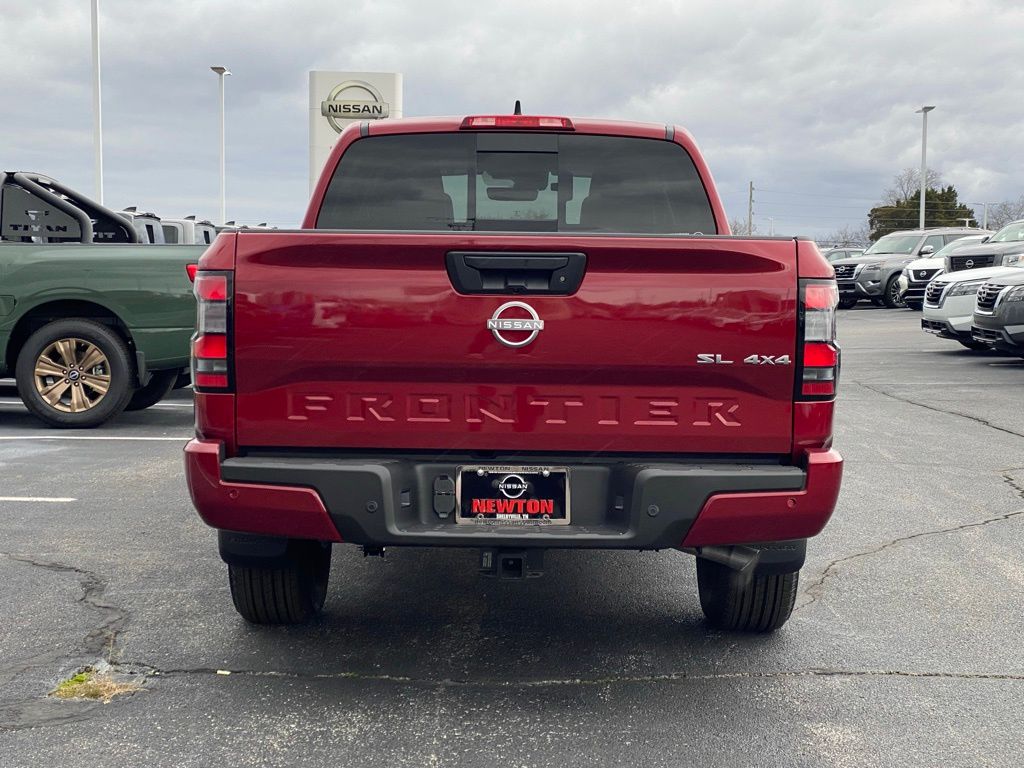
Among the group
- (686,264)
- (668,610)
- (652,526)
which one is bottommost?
(668,610)

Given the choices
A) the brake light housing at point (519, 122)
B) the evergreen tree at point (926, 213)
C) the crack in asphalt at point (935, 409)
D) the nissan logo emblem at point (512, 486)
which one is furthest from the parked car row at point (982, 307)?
the evergreen tree at point (926, 213)

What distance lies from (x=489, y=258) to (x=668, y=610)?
1906 mm

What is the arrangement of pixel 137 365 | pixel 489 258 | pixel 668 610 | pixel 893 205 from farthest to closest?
1. pixel 893 205
2. pixel 137 365
3. pixel 668 610
4. pixel 489 258

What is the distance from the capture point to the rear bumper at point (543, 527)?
3.49m

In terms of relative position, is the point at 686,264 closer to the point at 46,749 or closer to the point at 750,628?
the point at 750,628

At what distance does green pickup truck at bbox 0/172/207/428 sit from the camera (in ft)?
30.6

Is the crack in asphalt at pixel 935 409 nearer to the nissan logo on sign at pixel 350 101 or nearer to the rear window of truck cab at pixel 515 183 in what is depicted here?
the rear window of truck cab at pixel 515 183

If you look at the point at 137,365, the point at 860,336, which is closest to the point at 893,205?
the point at 860,336

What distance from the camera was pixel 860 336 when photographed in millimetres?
20266

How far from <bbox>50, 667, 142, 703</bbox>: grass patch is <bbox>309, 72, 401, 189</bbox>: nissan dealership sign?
1037 inches

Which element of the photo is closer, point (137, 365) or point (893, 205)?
point (137, 365)

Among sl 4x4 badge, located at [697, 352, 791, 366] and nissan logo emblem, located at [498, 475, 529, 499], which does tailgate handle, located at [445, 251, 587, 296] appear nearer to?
sl 4x4 badge, located at [697, 352, 791, 366]

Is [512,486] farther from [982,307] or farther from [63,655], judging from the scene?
[982,307]

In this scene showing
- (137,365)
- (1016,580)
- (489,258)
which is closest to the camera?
(489,258)
